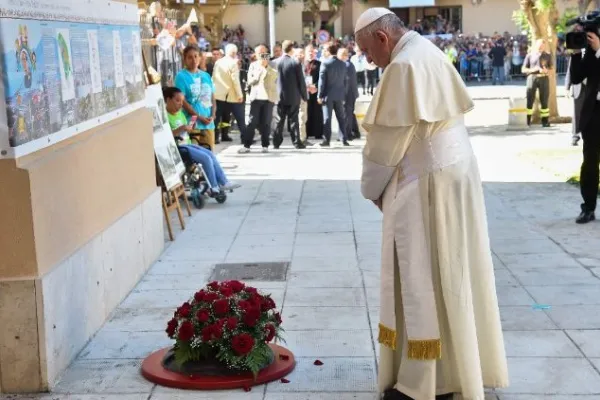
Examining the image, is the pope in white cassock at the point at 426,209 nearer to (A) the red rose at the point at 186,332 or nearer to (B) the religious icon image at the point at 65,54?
(A) the red rose at the point at 186,332

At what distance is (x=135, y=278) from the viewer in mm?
7719

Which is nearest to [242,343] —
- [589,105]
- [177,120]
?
[589,105]

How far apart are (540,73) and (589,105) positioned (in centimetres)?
1155

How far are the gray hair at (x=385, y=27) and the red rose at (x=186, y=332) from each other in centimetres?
184

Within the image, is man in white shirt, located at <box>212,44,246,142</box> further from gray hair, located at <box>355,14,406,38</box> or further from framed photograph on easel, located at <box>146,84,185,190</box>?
gray hair, located at <box>355,14,406,38</box>

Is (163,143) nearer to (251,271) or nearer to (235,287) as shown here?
(251,271)

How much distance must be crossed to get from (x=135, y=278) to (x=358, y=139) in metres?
12.4

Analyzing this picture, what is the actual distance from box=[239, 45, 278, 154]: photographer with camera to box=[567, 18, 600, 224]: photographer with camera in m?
8.13

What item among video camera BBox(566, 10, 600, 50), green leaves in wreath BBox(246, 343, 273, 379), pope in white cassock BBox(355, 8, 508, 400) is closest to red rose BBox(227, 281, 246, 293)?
green leaves in wreath BBox(246, 343, 273, 379)

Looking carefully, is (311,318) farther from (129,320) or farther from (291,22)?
(291,22)

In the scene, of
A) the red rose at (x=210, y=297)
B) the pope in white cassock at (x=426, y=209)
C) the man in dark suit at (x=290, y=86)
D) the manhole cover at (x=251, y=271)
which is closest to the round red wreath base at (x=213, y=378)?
the red rose at (x=210, y=297)

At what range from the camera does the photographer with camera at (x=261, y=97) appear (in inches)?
678

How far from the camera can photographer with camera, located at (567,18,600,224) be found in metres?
9.38

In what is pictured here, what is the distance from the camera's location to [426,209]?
4652mm
